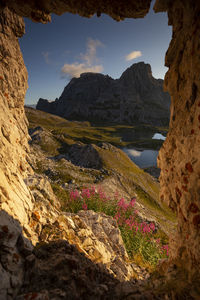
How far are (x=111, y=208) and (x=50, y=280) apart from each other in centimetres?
886

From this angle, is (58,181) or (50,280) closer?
(50,280)

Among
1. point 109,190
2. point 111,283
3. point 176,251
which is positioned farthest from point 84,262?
point 109,190

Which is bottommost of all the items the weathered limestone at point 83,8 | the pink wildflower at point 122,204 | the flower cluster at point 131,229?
the flower cluster at point 131,229

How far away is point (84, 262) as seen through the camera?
5.50 metres

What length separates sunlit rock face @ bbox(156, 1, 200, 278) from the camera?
14.2 ft

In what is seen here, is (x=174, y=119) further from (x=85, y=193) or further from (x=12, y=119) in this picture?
(x=85, y=193)

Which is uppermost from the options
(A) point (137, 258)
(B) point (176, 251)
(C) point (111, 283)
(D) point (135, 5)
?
(D) point (135, 5)

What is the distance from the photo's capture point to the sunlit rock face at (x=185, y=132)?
4316 millimetres

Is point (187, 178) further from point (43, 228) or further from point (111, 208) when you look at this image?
point (111, 208)

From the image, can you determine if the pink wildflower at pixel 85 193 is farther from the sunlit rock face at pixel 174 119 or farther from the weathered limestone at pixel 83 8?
the weathered limestone at pixel 83 8

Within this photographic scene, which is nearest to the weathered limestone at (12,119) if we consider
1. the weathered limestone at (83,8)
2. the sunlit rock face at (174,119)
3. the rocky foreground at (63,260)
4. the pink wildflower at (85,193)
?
the sunlit rock face at (174,119)

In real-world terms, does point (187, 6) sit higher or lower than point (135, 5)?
lower

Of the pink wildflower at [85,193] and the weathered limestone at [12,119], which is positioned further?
the pink wildflower at [85,193]

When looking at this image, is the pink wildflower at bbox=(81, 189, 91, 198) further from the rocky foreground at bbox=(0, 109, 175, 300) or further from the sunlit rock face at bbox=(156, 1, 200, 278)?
the sunlit rock face at bbox=(156, 1, 200, 278)
